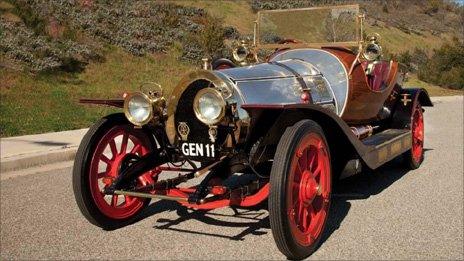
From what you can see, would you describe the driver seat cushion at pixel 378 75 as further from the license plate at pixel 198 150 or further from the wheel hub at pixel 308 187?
the license plate at pixel 198 150

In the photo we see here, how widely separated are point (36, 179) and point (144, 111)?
9.16ft

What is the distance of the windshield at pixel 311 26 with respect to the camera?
5.75 m

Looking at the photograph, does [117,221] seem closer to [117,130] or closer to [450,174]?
[117,130]

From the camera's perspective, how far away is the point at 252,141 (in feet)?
13.6

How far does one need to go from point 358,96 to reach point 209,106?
200 centimetres

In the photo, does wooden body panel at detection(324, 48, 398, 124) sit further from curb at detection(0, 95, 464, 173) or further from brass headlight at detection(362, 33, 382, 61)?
curb at detection(0, 95, 464, 173)

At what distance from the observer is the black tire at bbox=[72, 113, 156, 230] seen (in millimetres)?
4168

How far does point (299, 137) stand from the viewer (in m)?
3.68

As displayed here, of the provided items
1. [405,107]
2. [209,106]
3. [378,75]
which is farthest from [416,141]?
[209,106]

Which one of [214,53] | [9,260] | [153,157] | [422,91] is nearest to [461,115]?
[422,91]

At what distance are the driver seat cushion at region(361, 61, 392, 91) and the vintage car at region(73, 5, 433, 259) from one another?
0.05 m

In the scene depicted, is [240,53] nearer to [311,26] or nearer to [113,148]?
[311,26]

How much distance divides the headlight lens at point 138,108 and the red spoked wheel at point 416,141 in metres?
3.52

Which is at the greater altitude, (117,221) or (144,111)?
(144,111)
